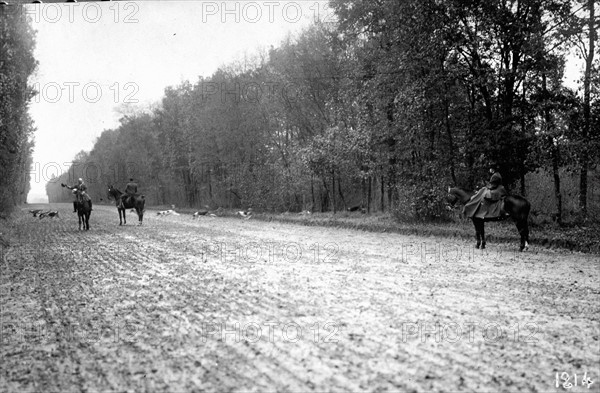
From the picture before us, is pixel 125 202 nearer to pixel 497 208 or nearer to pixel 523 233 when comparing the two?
pixel 497 208

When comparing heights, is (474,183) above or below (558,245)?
above

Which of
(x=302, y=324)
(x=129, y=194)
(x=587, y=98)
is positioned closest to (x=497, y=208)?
(x=587, y=98)

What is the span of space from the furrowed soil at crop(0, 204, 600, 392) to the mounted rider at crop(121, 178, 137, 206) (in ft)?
41.4

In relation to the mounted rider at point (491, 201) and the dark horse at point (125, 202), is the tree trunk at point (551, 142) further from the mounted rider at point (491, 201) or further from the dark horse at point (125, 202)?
the dark horse at point (125, 202)

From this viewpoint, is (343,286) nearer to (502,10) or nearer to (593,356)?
(593,356)

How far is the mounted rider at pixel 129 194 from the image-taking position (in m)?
22.1

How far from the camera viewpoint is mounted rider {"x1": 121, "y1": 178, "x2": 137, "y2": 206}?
22062 mm

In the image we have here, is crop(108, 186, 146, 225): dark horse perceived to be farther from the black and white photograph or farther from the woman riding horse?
the woman riding horse

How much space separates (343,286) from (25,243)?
11.8m

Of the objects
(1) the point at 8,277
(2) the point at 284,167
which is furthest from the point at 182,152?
(1) the point at 8,277

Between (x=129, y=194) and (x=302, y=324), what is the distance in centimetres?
1947

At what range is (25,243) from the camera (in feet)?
45.2

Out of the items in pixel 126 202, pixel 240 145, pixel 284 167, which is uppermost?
pixel 240 145

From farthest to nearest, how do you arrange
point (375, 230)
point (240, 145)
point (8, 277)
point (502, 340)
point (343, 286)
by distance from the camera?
point (240, 145) < point (375, 230) < point (8, 277) < point (343, 286) < point (502, 340)
